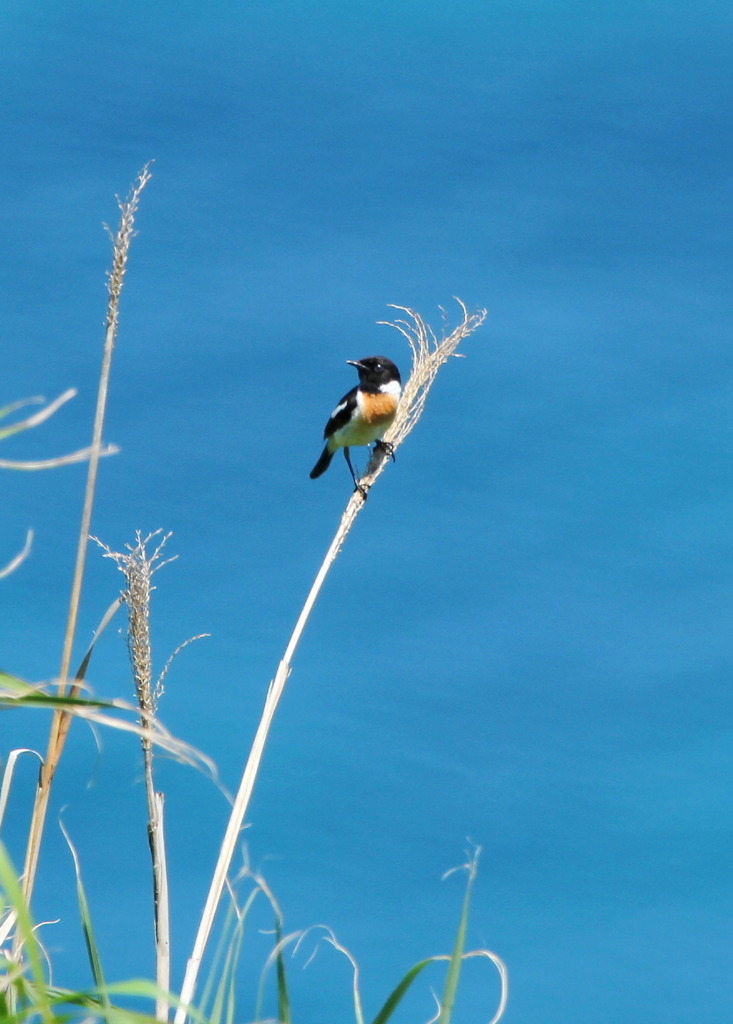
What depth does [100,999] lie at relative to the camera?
5.10 feet

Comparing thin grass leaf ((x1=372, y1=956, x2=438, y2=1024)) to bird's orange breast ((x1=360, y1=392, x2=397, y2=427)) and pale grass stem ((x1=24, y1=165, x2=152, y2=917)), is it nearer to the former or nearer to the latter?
pale grass stem ((x1=24, y1=165, x2=152, y2=917))

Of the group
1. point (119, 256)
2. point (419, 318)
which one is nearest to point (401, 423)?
point (419, 318)

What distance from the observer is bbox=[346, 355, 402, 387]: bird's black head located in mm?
6262

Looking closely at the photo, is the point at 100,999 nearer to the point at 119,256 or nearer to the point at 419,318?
the point at 119,256

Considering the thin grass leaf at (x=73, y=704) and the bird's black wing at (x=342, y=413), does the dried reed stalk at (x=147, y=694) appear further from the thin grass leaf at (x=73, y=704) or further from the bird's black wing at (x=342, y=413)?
the bird's black wing at (x=342, y=413)

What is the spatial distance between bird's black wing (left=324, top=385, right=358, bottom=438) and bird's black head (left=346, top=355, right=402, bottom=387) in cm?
11

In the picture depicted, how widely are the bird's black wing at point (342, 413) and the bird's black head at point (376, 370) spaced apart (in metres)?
0.11

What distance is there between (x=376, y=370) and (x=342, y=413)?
1.08ft

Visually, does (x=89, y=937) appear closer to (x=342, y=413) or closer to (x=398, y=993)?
(x=398, y=993)

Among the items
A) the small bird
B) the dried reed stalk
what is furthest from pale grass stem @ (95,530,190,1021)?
the small bird

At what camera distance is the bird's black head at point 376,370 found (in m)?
6.26

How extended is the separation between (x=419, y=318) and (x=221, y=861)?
76.1 inches

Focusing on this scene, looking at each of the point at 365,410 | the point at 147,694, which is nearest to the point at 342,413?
the point at 365,410

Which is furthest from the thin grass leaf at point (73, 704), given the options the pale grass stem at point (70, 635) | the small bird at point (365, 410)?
the small bird at point (365, 410)
